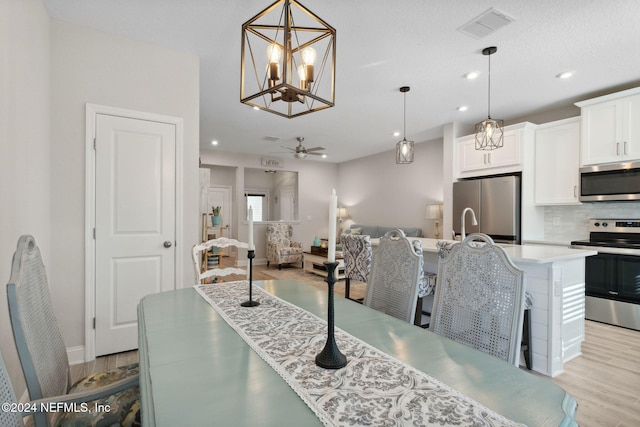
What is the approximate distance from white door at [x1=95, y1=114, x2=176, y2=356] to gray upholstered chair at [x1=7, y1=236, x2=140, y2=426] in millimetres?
1434

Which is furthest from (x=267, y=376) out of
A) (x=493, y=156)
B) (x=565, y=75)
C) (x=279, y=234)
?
(x=279, y=234)

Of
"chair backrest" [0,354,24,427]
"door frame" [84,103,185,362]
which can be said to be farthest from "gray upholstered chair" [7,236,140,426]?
"door frame" [84,103,185,362]

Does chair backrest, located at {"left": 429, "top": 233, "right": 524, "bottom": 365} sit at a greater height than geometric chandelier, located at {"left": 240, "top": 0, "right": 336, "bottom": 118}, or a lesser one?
lesser

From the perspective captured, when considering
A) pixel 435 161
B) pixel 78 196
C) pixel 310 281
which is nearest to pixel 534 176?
pixel 435 161

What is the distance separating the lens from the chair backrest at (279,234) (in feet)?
23.9

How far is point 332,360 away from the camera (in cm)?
94

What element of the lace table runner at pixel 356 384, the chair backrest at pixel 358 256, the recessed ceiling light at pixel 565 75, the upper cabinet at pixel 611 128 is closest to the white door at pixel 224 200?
the chair backrest at pixel 358 256

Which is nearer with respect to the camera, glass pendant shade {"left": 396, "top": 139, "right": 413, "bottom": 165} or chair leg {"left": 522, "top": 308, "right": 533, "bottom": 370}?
chair leg {"left": 522, "top": 308, "right": 533, "bottom": 370}

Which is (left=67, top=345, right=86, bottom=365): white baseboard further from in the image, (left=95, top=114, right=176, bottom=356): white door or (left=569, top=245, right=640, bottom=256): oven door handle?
(left=569, top=245, right=640, bottom=256): oven door handle

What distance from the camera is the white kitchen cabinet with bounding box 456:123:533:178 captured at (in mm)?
4188

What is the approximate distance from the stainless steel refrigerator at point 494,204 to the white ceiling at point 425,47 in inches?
39.7

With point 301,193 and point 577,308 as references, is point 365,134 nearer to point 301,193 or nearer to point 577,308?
point 301,193

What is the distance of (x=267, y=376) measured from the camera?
0.89 metres

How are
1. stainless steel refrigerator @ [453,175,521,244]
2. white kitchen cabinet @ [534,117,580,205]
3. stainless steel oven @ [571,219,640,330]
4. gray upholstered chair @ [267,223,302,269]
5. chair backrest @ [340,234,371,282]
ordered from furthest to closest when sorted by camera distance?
gray upholstered chair @ [267,223,302,269] → stainless steel refrigerator @ [453,175,521,244] → white kitchen cabinet @ [534,117,580,205] → chair backrest @ [340,234,371,282] → stainless steel oven @ [571,219,640,330]
